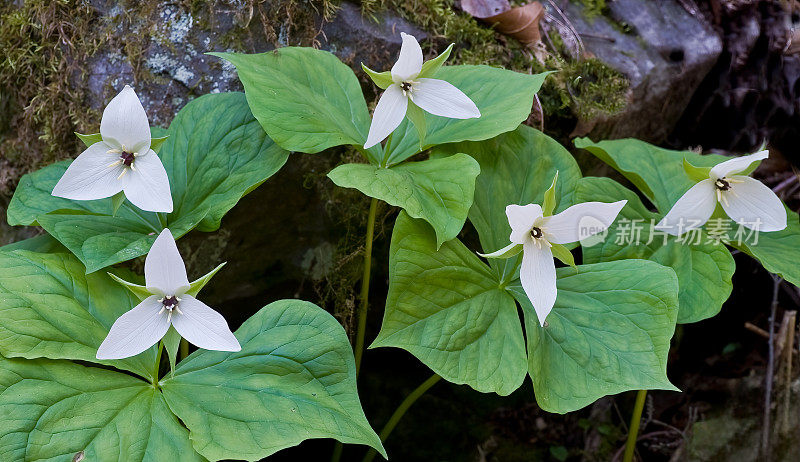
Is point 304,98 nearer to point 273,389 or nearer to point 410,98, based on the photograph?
point 410,98

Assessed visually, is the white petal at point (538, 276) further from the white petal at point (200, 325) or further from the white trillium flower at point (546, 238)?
the white petal at point (200, 325)

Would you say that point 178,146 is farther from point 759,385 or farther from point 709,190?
point 759,385

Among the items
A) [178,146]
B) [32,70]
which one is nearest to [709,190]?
[178,146]

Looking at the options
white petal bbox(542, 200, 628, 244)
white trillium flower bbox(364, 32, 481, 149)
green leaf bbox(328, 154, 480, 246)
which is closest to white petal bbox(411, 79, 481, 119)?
white trillium flower bbox(364, 32, 481, 149)

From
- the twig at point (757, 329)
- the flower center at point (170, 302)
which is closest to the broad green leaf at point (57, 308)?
the flower center at point (170, 302)

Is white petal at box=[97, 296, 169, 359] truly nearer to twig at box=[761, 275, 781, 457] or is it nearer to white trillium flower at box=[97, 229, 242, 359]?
white trillium flower at box=[97, 229, 242, 359]
